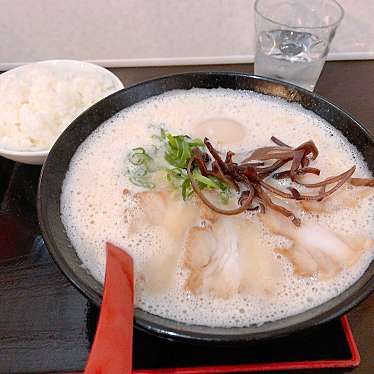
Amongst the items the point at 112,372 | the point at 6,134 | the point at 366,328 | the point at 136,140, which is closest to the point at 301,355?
the point at 366,328

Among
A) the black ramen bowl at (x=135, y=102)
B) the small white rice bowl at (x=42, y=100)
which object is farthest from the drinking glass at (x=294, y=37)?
the small white rice bowl at (x=42, y=100)

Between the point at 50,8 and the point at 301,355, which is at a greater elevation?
the point at 50,8

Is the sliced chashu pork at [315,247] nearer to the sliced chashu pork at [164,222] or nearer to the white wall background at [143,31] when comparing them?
the sliced chashu pork at [164,222]

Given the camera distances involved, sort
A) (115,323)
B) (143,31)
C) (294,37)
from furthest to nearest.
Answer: (143,31)
(294,37)
(115,323)

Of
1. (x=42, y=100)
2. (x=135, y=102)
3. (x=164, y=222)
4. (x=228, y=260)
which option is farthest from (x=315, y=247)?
(x=42, y=100)

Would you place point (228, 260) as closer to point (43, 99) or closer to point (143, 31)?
point (43, 99)

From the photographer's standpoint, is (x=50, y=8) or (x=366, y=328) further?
(x=50, y=8)

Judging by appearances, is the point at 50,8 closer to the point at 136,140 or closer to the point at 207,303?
the point at 136,140
